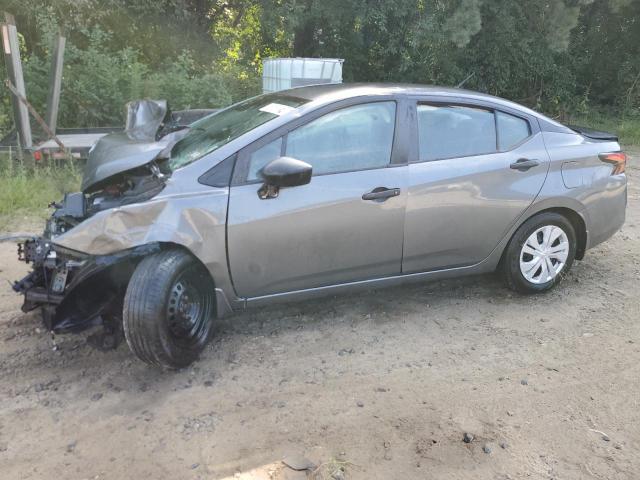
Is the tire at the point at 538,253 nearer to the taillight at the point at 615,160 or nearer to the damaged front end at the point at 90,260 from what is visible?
the taillight at the point at 615,160

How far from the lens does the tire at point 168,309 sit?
10.5 feet

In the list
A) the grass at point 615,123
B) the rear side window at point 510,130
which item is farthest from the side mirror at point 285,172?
the grass at point 615,123

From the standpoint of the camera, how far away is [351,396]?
10.9 ft

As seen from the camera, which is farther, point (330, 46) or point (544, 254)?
point (330, 46)

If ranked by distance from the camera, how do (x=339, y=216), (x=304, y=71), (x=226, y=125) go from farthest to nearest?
1. (x=304, y=71)
2. (x=226, y=125)
3. (x=339, y=216)

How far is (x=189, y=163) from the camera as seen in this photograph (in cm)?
362

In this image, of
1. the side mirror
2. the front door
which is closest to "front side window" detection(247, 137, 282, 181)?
the front door

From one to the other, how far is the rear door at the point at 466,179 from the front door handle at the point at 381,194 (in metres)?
0.14

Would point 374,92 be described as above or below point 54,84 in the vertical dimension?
above

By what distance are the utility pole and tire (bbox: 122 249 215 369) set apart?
4.73 m

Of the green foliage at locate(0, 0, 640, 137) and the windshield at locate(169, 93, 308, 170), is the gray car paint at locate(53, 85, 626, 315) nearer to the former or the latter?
the windshield at locate(169, 93, 308, 170)

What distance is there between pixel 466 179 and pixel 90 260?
2.51m

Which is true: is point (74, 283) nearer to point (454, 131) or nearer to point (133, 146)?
point (133, 146)

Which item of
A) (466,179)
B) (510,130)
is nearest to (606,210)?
(510,130)
